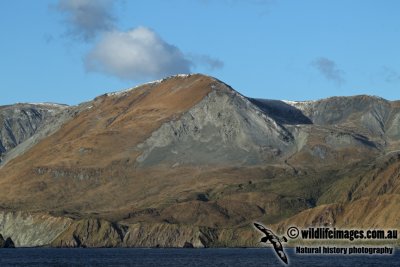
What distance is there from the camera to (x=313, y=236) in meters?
200

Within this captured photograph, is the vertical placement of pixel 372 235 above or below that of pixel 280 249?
above

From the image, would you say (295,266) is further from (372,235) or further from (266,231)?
(266,231)

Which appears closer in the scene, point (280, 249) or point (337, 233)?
point (280, 249)

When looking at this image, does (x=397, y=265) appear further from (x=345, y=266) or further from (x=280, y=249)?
(x=280, y=249)

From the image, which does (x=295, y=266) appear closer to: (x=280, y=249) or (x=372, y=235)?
(x=372, y=235)

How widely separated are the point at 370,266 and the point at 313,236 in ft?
40.3

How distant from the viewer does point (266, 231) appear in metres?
130

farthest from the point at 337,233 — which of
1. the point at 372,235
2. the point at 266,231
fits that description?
the point at 266,231

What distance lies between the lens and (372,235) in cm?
19475

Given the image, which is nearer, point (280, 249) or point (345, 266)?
point (280, 249)

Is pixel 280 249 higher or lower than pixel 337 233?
lower

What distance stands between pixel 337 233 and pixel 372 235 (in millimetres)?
7111

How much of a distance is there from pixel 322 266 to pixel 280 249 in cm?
7345

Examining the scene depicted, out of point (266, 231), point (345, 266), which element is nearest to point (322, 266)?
point (345, 266)
